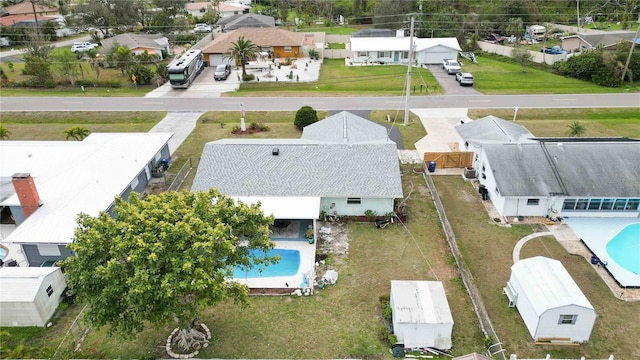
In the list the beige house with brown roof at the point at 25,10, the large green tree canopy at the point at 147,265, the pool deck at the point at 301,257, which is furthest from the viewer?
the beige house with brown roof at the point at 25,10

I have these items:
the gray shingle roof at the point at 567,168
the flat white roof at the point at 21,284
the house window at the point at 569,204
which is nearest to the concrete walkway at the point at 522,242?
the house window at the point at 569,204

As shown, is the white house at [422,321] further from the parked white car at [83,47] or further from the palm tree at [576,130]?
the parked white car at [83,47]

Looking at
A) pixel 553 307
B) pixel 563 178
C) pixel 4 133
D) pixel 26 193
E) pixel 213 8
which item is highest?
pixel 213 8

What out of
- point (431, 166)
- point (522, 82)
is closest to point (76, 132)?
point (431, 166)

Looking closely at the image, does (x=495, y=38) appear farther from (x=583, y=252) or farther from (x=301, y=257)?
(x=301, y=257)

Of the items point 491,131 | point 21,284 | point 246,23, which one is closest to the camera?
point 21,284

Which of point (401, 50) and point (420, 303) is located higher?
point (401, 50)

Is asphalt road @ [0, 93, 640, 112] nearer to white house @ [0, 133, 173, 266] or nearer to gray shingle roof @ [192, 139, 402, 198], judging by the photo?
white house @ [0, 133, 173, 266]
